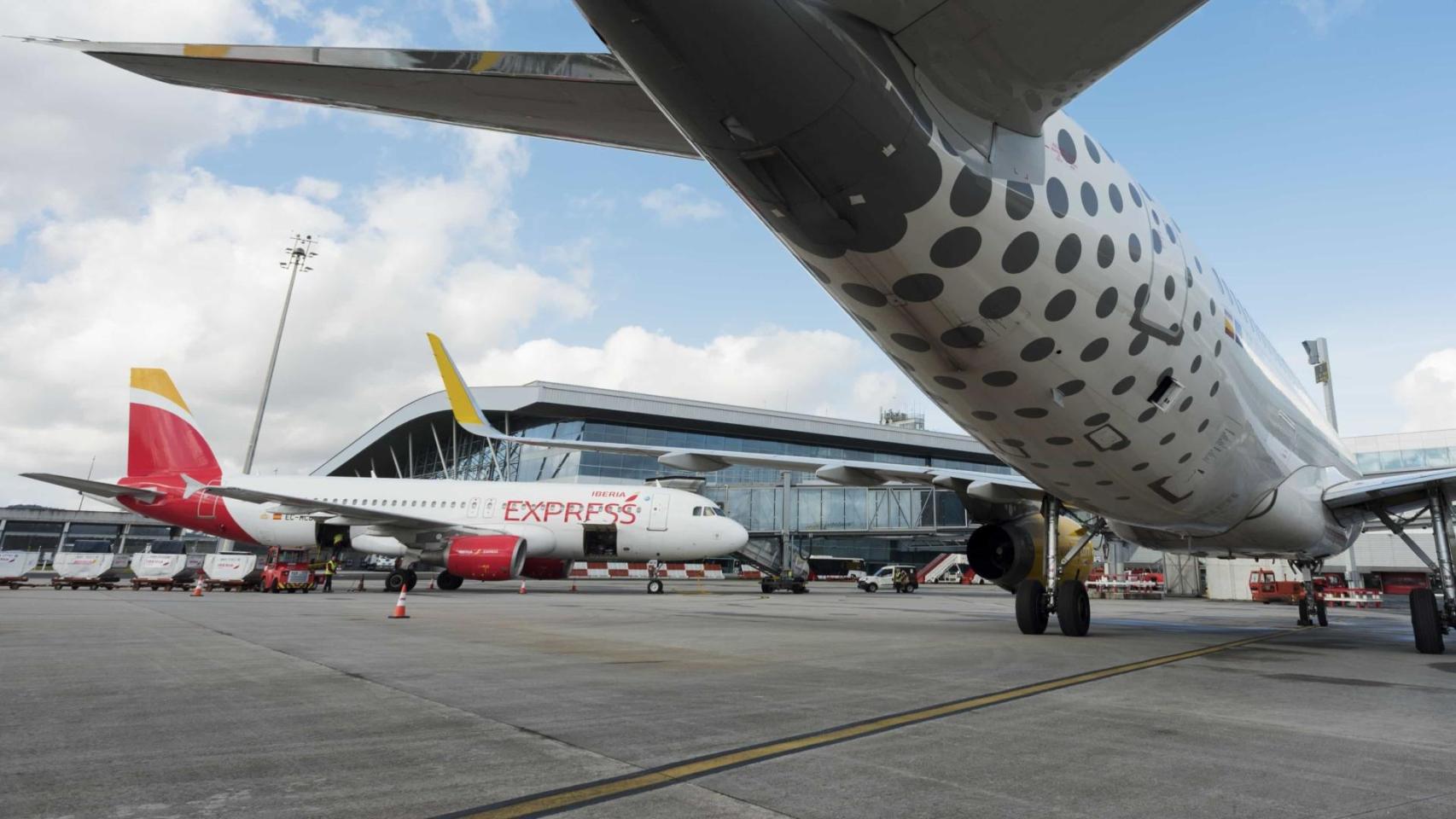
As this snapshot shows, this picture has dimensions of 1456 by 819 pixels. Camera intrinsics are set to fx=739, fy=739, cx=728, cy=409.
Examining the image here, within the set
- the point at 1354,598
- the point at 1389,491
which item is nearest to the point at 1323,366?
the point at 1354,598

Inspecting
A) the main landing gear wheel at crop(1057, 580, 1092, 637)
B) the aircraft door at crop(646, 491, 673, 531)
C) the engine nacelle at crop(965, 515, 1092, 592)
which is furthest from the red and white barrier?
the main landing gear wheel at crop(1057, 580, 1092, 637)

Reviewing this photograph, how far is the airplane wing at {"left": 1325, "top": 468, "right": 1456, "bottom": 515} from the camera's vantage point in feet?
31.2

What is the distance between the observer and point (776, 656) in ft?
24.1

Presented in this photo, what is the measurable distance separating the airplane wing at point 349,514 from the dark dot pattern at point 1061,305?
71.0ft

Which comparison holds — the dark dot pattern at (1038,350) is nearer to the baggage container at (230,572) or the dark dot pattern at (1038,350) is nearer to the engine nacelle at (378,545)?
the engine nacelle at (378,545)

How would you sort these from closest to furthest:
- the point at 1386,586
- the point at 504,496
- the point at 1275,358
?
1. the point at 1275,358
2. the point at 504,496
3. the point at 1386,586

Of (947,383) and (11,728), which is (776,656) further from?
(11,728)

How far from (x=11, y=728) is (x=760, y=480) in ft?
166

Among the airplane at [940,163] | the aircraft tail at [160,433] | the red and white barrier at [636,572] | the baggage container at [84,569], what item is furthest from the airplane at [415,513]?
the airplane at [940,163]

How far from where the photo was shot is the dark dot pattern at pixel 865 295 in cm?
467

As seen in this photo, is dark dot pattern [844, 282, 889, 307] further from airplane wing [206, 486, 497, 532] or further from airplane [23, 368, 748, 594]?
airplane wing [206, 486, 497, 532]

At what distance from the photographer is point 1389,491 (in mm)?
9969

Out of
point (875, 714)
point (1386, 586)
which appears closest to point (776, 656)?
point (875, 714)

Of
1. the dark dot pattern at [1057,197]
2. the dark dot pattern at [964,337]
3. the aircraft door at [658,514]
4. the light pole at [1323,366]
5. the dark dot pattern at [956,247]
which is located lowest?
the aircraft door at [658,514]
